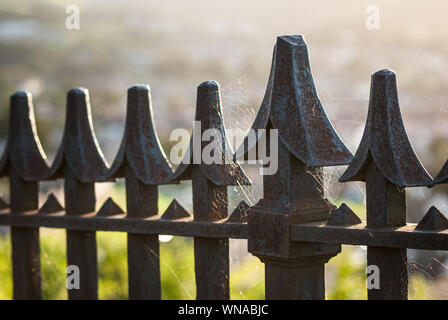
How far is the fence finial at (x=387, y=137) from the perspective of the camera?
4.96ft

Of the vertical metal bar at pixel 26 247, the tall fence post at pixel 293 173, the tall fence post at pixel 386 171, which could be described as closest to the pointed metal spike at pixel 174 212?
the tall fence post at pixel 293 173

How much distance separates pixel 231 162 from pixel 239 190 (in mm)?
146

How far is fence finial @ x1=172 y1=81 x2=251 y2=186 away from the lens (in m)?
1.88

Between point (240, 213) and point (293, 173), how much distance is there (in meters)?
0.24

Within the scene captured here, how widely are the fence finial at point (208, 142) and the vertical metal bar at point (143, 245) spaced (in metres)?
0.22

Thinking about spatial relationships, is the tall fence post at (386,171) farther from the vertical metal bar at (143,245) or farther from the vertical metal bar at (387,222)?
the vertical metal bar at (143,245)

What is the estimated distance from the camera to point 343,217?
160 cm

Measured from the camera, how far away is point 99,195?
5168 millimetres

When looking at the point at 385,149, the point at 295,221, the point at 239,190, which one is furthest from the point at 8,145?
the point at 385,149

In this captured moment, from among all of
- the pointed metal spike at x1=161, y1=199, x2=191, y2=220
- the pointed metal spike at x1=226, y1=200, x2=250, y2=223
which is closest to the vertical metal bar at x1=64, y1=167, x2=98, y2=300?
the pointed metal spike at x1=161, y1=199, x2=191, y2=220

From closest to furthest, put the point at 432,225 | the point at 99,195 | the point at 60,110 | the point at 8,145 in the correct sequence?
the point at 432,225, the point at 8,145, the point at 99,195, the point at 60,110

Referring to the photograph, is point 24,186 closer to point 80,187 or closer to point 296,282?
point 80,187

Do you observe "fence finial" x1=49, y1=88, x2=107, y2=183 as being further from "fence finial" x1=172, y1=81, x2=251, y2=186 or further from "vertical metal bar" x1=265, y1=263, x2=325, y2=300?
"vertical metal bar" x1=265, y1=263, x2=325, y2=300
